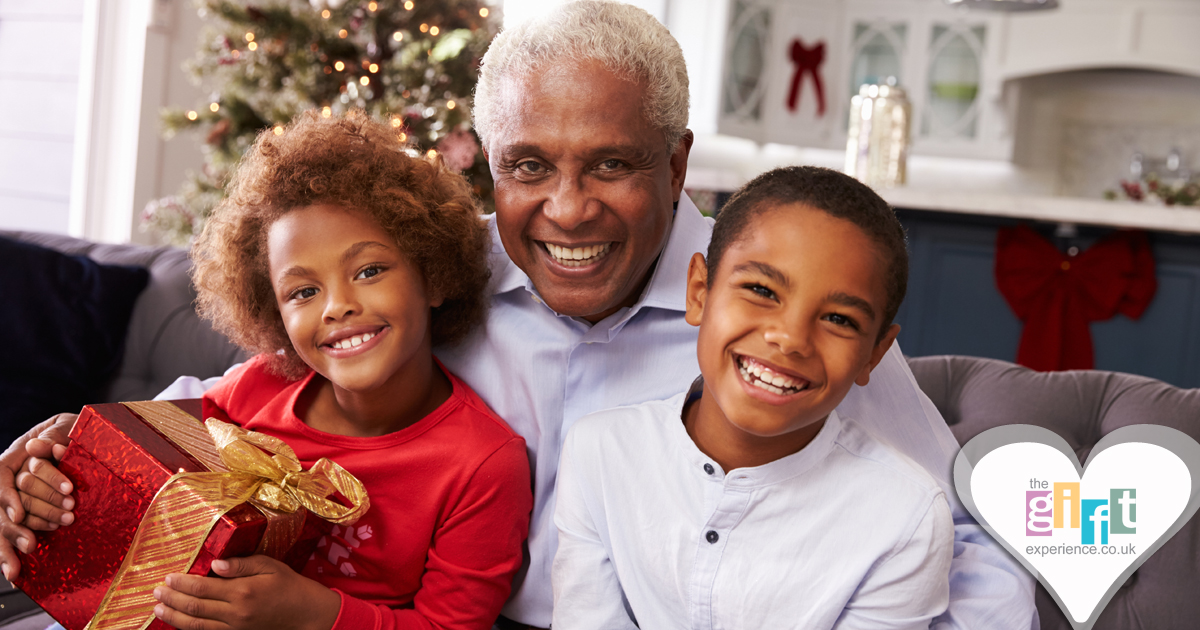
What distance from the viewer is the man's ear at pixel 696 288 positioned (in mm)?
1111

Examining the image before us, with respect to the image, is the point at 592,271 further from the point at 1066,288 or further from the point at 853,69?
the point at 853,69

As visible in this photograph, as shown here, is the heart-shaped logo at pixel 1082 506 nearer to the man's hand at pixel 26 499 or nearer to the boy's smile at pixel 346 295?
the boy's smile at pixel 346 295

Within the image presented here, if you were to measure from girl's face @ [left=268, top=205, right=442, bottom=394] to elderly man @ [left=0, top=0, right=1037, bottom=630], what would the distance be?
0.19m

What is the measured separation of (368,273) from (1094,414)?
3.62ft

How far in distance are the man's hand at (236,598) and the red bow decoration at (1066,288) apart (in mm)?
3531

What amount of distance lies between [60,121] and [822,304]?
12.7ft

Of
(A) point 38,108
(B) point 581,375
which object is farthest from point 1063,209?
(A) point 38,108

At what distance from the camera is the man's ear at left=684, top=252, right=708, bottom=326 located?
111 cm

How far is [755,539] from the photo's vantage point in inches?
41.1

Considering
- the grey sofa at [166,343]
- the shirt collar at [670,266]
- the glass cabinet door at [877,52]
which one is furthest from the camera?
the glass cabinet door at [877,52]

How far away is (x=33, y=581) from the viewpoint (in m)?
1.16

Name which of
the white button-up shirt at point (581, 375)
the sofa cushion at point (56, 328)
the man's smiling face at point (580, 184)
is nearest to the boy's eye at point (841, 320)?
the white button-up shirt at point (581, 375)

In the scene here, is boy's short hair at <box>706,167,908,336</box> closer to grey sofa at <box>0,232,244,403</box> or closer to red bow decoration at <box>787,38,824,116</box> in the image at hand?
grey sofa at <box>0,232,244,403</box>

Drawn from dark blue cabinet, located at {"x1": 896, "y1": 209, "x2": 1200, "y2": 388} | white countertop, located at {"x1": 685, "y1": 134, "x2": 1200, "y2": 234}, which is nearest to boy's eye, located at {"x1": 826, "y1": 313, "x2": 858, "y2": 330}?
dark blue cabinet, located at {"x1": 896, "y1": 209, "x2": 1200, "y2": 388}
